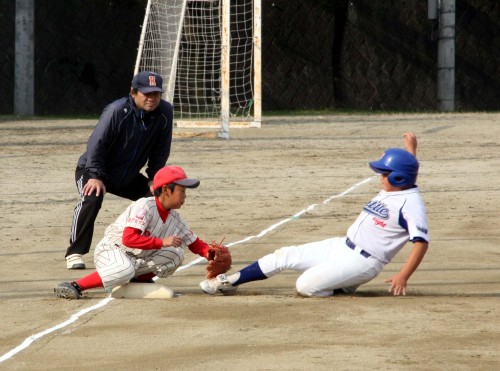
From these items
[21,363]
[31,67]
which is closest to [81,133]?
[31,67]

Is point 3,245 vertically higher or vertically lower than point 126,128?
lower

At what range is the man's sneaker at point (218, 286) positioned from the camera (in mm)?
8234

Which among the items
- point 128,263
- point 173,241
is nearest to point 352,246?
point 173,241

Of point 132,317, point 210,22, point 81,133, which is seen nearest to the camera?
point 132,317

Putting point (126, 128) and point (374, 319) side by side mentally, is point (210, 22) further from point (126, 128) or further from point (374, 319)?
point (374, 319)

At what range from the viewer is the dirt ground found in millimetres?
6406

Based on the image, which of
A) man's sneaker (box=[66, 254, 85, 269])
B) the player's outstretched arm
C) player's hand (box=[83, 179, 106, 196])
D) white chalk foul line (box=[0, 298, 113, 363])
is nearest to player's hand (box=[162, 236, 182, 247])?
white chalk foul line (box=[0, 298, 113, 363])

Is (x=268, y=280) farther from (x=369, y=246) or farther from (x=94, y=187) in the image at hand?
(x=94, y=187)

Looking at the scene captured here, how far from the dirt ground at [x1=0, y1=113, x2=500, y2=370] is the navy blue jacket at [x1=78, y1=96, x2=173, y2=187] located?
2.66 feet

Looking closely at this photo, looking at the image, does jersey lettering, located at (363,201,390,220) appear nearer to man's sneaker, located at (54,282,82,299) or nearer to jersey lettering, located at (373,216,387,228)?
jersey lettering, located at (373,216,387,228)

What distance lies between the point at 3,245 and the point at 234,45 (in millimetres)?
20951

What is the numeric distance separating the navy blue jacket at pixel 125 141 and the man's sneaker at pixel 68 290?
164 centimetres

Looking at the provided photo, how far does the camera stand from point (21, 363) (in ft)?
20.6

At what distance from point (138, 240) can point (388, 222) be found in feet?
5.41
